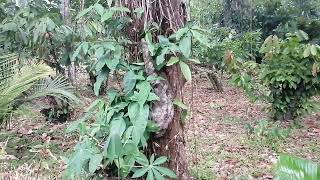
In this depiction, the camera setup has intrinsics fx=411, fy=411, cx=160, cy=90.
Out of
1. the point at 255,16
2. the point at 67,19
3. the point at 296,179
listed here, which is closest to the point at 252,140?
the point at 67,19

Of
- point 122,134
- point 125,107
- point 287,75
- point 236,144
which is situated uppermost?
point 125,107

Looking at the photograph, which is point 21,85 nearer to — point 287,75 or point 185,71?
point 185,71

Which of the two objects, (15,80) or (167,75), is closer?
(167,75)

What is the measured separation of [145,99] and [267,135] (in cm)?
270

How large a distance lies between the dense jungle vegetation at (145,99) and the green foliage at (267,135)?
1 centimetres

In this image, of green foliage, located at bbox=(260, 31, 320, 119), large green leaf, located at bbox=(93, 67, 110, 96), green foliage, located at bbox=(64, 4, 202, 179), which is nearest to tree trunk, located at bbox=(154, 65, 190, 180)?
green foliage, located at bbox=(64, 4, 202, 179)

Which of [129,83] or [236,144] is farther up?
[129,83]

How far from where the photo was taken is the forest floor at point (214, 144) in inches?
138

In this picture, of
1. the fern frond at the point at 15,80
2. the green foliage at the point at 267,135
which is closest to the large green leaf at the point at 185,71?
the fern frond at the point at 15,80

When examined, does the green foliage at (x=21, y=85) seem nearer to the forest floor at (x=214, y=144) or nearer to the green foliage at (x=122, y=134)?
the forest floor at (x=214, y=144)

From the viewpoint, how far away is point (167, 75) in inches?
101

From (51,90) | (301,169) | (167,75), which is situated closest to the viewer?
(301,169)

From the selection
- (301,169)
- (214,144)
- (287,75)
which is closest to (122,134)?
(301,169)

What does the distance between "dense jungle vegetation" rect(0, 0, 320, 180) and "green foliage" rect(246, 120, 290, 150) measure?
14 mm
